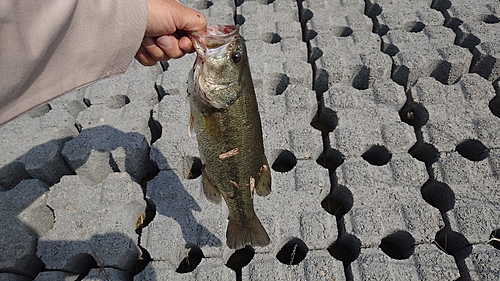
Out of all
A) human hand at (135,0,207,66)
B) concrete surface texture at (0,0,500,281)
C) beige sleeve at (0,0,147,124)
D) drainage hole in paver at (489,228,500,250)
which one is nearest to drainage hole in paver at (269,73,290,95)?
concrete surface texture at (0,0,500,281)

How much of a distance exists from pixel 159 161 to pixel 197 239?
68 cm

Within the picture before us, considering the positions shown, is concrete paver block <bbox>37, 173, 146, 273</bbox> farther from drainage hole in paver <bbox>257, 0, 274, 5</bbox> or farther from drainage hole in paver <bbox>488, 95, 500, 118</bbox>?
drainage hole in paver <bbox>488, 95, 500, 118</bbox>

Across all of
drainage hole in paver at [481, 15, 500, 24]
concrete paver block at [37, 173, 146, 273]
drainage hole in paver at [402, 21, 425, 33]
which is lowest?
concrete paver block at [37, 173, 146, 273]

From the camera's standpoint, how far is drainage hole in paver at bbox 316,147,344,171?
2.64 meters

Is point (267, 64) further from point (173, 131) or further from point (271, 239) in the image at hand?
point (271, 239)

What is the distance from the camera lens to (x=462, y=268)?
208 cm

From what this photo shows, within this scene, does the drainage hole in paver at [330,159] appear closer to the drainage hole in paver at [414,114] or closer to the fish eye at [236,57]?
the drainage hole in paver at [414,114]

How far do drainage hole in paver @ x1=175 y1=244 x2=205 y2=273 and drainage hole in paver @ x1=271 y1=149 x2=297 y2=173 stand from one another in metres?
0.90

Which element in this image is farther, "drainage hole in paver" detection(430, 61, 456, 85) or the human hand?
"drainage hole in paver" detection(430, 61, 456, 85)

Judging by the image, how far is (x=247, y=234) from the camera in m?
2.06

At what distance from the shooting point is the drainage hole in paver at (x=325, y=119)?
113 inches

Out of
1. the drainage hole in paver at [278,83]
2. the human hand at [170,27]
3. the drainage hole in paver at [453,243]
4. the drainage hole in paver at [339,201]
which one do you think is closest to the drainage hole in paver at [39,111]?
the human hand at [170,27]

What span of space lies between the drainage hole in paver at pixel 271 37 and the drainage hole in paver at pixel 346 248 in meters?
2.09

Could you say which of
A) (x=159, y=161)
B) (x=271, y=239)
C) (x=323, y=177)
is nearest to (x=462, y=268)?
(x=323, y=177)
